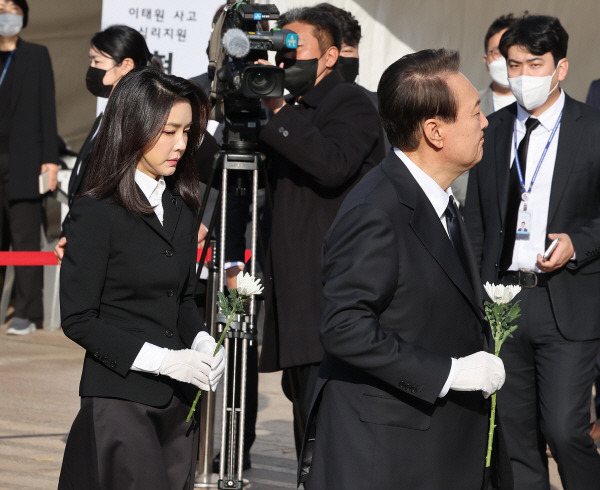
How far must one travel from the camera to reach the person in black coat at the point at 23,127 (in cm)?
908

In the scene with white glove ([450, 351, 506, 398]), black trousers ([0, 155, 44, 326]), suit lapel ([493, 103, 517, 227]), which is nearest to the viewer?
white glove ([450, 351, 506, 398])

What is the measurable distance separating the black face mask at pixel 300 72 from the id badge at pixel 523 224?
3.49 ft

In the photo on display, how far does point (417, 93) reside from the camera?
3180 millimetres

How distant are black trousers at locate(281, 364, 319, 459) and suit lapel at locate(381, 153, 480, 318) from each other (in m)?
1.81

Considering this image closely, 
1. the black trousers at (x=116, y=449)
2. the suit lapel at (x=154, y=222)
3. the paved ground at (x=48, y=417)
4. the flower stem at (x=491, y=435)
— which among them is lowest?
the paved ground at (x=48, y=417)

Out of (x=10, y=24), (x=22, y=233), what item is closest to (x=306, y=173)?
(x=10, y=24)

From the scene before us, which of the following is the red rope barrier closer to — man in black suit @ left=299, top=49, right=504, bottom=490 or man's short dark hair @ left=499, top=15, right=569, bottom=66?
man's short dark hair @ left=499, top=15, right=569, bottom=66

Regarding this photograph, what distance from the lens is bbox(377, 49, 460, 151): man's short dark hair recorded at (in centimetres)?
317

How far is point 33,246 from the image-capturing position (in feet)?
30.9

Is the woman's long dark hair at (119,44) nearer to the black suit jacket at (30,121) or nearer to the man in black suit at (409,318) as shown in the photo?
the man in black suit at (409,318)

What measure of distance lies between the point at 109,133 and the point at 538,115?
7.27 ft

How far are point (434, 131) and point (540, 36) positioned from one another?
6.81ft

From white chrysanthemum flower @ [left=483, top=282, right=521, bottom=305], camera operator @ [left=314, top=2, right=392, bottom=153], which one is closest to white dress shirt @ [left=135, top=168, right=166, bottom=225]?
white chrysanthemum flower @ [left=483, top=282, right=521, bottom=305]

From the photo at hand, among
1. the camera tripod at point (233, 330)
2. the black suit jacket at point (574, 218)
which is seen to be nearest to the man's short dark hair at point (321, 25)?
the camera tripod at point (233, 330)
